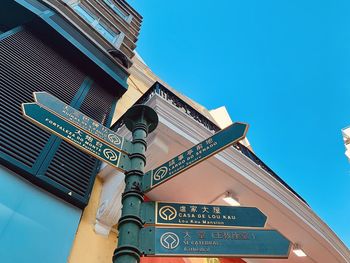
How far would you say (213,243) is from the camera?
2.23 meters

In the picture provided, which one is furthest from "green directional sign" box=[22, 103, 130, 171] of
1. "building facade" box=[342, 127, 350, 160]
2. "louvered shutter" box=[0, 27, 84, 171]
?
"building facade" box=[342, 127, 350, 160]

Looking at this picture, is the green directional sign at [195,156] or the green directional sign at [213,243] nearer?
the green directional sign at [213,243]

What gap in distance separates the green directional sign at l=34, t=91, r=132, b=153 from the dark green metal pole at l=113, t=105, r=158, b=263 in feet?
0.41

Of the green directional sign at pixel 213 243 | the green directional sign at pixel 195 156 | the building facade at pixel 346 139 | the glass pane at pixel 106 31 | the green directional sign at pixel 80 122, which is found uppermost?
the building facade at pixel 346 139

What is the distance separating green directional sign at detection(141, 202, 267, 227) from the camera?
229cm

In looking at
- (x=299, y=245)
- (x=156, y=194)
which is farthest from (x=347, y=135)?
(x=156, y=194)

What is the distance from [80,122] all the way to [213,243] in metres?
1.43

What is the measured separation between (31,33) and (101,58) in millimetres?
1498

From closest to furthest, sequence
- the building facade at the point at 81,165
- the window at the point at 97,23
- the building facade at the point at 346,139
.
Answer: the building facade at the point at 81,165, the window at the point at 97,23, the building facade at the point at 346,139

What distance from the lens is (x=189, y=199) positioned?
561 cm

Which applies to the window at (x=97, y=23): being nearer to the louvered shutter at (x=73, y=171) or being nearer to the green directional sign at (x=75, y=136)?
the louvered shutter at (x=73, y=171)

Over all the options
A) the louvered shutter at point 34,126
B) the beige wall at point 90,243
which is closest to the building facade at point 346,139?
the louvered shutter at point 34,126

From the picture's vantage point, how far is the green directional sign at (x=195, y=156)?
2432 millimetres

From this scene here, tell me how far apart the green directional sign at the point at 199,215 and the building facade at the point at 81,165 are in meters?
1.78
